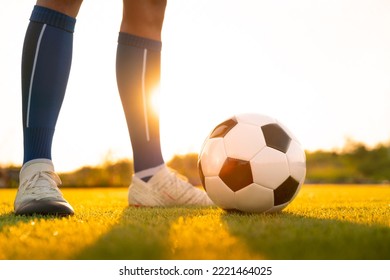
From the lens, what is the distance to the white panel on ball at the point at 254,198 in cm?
257

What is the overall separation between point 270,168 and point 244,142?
0.68ft

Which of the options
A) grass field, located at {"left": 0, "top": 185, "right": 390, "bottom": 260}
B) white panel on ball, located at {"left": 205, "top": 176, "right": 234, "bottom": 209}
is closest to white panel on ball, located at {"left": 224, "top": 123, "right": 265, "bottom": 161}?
white panel on ball, located at {"left": 205, "top": 176, "right": 234, "bottom": 209}

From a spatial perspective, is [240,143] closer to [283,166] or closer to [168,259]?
[283,166]

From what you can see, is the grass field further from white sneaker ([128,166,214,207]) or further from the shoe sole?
white sneaker ([128,166,214,207])

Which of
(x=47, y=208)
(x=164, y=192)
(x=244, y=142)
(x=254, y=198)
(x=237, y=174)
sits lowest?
(x=164, y=192)

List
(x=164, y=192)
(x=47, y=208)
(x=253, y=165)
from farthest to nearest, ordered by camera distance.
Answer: (x=164, y=192) < (x=253, y=165) < (x=47, y=208)

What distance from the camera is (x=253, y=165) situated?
2.58m

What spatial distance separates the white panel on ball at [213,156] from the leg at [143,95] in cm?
73

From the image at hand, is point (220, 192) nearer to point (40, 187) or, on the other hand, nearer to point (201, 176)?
point (201, 176)

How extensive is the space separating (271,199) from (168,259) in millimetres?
1184

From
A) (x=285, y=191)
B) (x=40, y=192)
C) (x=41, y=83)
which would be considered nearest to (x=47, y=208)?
(x=40, y=192)

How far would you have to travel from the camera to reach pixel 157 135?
3.44 meters

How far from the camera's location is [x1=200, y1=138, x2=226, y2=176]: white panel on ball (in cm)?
265
